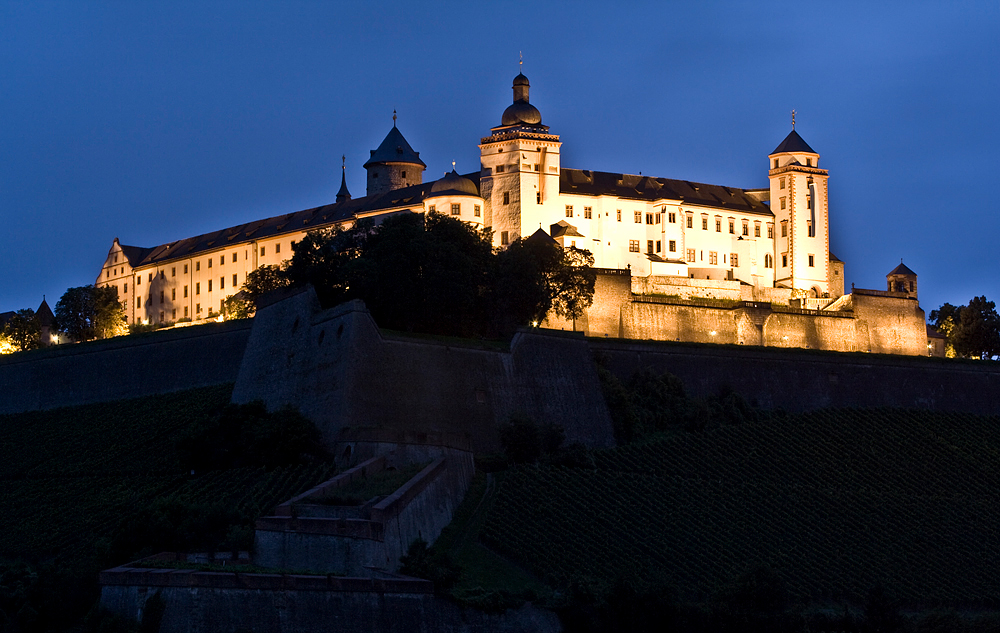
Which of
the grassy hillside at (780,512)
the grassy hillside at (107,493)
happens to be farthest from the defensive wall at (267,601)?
the grassy hillside at (780,512)

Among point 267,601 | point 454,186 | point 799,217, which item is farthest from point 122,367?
point 799,217

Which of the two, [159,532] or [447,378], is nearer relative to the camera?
[159,532]

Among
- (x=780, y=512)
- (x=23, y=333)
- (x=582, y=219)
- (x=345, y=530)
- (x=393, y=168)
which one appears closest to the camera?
(x=345, y=530)

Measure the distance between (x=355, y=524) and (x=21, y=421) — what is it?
31.7 meters

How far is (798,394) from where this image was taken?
2452 inches

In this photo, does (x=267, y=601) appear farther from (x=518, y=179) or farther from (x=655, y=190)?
(x=655, y=190)

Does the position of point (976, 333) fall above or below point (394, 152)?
below

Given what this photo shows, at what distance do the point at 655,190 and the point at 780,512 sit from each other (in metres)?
36.8

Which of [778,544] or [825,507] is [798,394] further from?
[778,544]

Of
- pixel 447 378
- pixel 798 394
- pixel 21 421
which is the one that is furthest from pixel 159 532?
pixel 798 394

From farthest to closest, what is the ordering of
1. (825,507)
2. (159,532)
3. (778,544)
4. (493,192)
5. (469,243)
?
(493,192) < (469,243) < (825,507) < (778,544) < (159,532)

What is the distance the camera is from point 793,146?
86812 mm

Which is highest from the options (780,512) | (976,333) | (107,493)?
(976,333)

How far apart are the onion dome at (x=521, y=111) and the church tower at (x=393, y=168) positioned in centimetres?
1125
